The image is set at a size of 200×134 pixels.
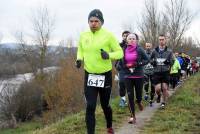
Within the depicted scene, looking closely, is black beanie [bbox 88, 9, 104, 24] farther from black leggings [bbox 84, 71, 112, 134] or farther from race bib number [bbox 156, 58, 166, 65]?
race bib number [bbox 156, 58, 166, 65]

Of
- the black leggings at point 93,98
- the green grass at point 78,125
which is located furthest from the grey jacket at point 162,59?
the black leggings at point 93,98

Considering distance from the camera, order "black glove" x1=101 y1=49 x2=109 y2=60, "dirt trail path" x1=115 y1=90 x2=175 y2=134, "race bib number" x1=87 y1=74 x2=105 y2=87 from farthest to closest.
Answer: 1. "dirt trail path" x1=115 y1=90 x2=175 y2=134
2. "race bib number" x1=87 y1=74 x2=105 y2=87
3. "black glove" x1=101 y1=49 x2=109 y2=60

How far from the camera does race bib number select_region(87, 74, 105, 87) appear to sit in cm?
646

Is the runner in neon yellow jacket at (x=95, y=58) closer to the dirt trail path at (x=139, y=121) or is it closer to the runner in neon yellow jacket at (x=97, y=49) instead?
the runner in neon yellow jacket at (x=97, y=49)

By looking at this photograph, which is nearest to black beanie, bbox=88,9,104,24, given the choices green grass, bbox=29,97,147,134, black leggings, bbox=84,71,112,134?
black leggings, bbox=84,71,112,134

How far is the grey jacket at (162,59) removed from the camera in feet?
36.0

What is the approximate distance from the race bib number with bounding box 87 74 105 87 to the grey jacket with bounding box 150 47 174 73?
472cm

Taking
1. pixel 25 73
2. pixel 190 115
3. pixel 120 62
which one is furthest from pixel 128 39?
pixel 25 73

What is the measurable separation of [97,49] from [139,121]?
3279mm

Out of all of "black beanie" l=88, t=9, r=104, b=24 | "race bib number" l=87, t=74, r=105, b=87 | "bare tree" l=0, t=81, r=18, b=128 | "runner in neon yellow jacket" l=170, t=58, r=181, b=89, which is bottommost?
"bare tree" l=0, t=81, r=18, b=128

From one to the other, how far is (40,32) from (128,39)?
52.6m

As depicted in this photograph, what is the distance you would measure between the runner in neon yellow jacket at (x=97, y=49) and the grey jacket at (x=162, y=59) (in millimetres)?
4548

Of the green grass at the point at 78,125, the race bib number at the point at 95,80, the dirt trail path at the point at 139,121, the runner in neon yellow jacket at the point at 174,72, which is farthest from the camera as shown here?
the runner in neon yellow jacket at the point at 174,72

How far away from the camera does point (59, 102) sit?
43688mm
